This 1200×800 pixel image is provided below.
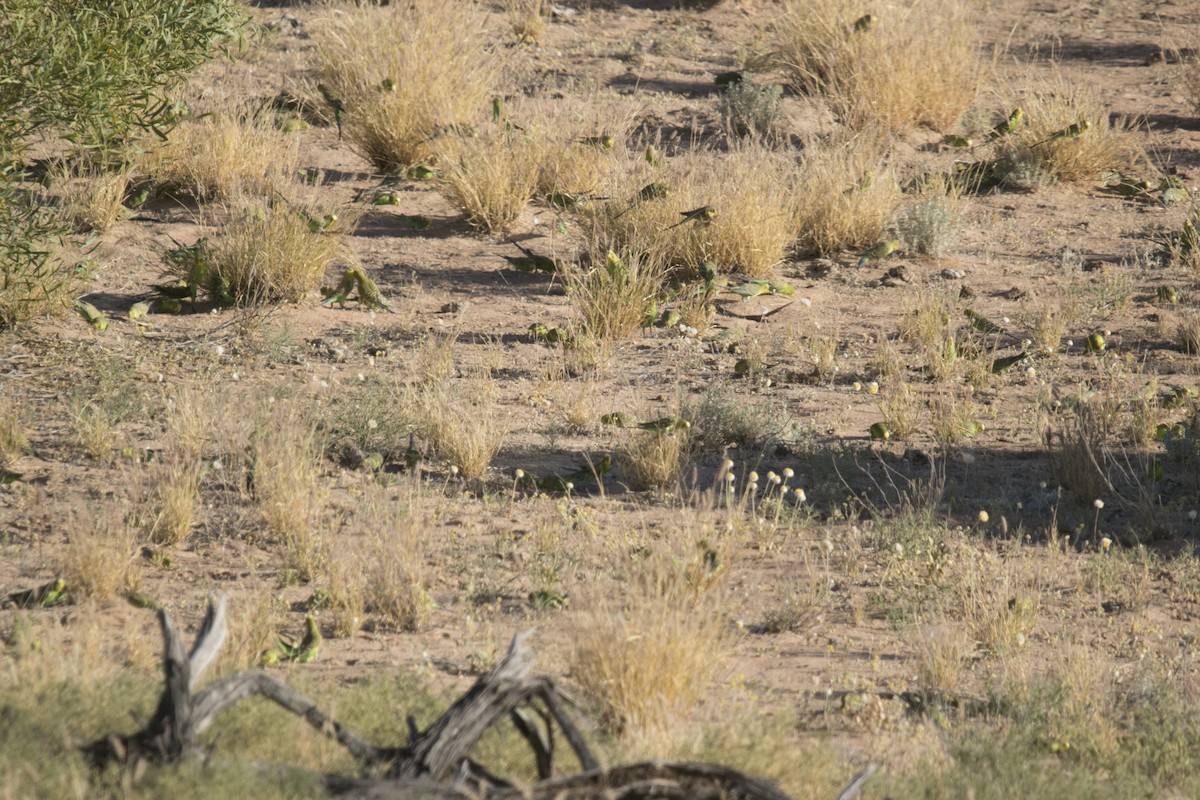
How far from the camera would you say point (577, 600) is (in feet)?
13.0

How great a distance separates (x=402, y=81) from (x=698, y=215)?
2739 millimetres

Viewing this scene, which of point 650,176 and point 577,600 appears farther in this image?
point 650,176

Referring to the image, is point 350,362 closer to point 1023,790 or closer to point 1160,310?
point 1023,790

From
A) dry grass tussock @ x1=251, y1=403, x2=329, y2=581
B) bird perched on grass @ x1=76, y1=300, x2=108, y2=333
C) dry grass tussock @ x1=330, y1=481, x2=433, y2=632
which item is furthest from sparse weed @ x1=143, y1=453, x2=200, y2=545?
bird perched on grass @ x1=76, y1=300, x2=108, y2=333

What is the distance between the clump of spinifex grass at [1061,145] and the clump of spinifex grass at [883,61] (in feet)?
2.26

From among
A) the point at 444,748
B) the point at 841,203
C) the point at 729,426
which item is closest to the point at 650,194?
the point at 841,203

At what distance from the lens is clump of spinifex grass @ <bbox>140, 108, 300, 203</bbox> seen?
325 inches

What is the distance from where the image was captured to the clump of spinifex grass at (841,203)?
27.0ft

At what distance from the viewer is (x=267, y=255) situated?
23.3 ft

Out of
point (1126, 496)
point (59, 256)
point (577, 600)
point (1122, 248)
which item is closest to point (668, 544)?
point (577, 600)

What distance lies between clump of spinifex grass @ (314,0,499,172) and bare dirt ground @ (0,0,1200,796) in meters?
0.29

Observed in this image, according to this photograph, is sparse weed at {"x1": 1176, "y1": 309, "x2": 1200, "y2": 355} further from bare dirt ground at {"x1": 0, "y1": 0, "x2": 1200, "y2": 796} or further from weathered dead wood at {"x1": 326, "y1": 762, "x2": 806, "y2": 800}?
weathered dead wood at {"x1": 326, "y1": 762, "x2": 806, "y2": 800}

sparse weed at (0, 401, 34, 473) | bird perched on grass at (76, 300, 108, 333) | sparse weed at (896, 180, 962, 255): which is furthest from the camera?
sparse weed at (896, 180, 962, 255)

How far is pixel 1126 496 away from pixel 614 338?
9.08ft
